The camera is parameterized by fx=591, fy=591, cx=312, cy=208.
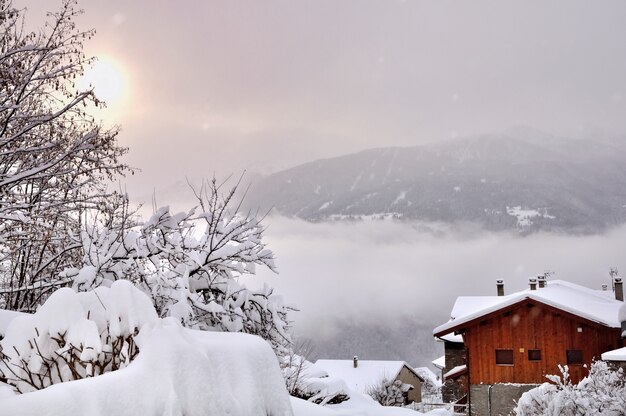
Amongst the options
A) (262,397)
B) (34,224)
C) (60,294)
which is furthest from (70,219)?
(262,397)

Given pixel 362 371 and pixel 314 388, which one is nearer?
pixel 314 388

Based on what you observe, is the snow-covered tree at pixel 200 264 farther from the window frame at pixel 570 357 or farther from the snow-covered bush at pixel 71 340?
the window frame at pixel 570 357

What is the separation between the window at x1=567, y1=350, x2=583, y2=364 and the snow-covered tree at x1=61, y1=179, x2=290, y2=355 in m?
19.5

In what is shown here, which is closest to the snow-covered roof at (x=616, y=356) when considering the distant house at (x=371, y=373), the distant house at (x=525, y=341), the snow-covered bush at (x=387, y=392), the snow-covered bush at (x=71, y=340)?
the distant house at (x=525, y=341)

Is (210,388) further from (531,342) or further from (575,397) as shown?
(531,342)

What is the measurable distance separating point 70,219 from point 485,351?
797 inches

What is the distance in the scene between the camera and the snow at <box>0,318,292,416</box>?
13.1 ft

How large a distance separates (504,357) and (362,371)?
31348 mm

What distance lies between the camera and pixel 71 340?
499 cm

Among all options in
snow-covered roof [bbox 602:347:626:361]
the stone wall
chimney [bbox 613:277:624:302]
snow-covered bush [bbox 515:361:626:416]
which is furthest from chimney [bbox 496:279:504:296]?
snow-covered roof [bbox 602:347:626:361]

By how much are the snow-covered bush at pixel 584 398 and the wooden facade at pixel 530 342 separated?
10.5 m

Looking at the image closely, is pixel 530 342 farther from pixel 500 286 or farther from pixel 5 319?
pixel 5 319

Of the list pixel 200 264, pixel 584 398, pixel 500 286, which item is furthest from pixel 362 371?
pixel 200 264

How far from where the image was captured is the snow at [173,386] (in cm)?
398
